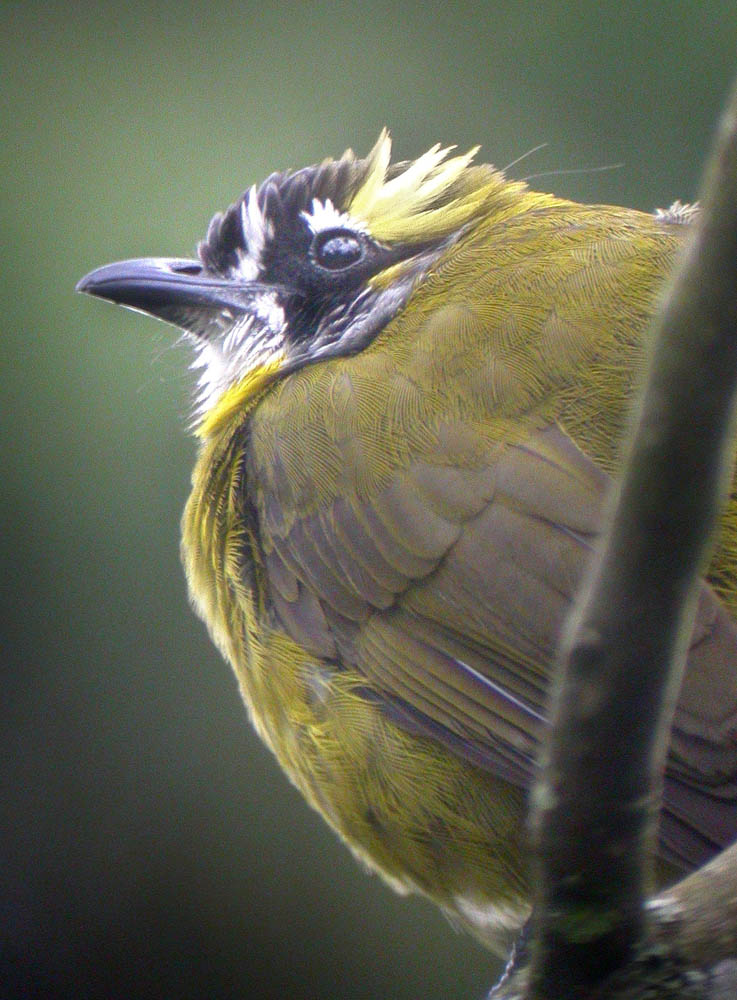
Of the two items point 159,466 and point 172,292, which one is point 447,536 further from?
point 159,466

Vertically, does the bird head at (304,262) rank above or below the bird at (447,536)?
above

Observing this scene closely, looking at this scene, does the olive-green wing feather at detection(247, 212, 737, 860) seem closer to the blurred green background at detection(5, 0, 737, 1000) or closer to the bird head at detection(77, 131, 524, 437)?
the bird head at detection(77, 131, 524, 437)

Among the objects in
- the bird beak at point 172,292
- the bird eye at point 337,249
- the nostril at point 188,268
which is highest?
the bird eye at point 337,249

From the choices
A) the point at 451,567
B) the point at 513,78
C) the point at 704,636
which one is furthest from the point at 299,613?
the point at 513,78

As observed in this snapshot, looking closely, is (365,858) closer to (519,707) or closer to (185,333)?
(519,707)

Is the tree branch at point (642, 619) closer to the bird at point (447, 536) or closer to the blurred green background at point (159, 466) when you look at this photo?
the bird at point (447, 536)

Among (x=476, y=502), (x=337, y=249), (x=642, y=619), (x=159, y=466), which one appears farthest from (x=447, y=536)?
(x=159, y=466)

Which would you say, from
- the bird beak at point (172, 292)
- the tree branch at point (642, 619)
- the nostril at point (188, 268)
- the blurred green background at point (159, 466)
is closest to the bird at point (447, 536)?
the bird beak at point (172, 292)
